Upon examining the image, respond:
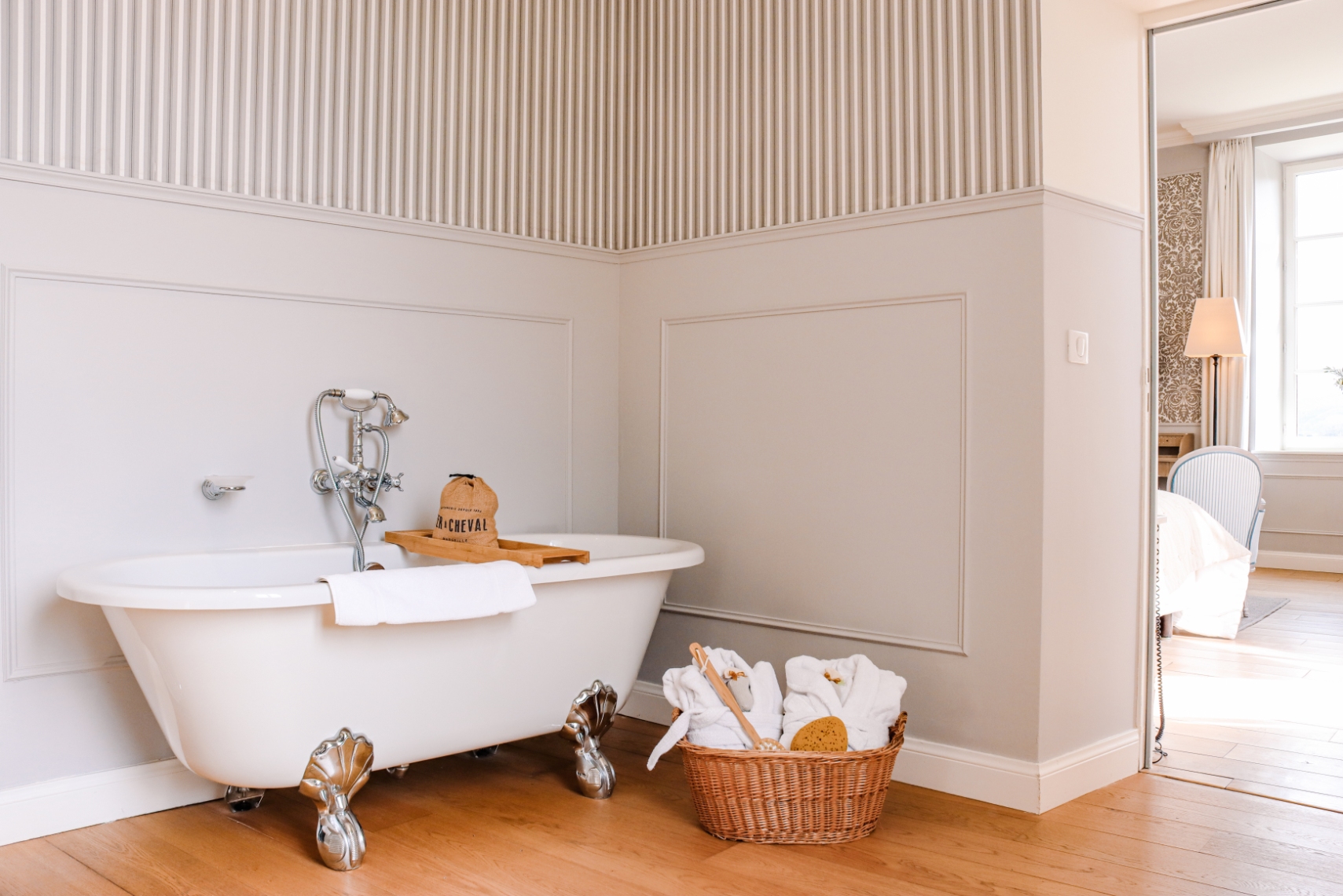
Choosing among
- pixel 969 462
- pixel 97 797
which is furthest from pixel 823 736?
pixel 97 797

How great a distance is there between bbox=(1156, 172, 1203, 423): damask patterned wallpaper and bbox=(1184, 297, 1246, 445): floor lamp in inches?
17.6

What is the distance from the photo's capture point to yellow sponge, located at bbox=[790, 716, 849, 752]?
2.39 meters

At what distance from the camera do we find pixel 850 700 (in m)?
2.52

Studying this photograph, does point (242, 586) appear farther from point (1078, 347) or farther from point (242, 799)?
point (1078, 347)

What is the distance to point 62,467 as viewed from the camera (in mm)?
2488

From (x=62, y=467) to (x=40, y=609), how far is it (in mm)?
325

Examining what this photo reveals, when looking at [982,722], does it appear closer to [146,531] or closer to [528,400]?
[528,400]

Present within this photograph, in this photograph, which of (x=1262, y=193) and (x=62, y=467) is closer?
(x=62, y=467)

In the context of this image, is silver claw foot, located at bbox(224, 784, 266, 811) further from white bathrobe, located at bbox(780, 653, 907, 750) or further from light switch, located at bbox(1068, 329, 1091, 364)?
light switch, located at bbox(1068, 329, 1091, 364)

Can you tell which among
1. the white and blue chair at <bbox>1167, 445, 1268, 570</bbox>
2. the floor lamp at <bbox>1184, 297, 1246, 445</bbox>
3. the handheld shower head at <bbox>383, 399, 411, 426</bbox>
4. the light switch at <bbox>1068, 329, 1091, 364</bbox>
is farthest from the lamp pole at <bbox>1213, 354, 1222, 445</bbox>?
the handheld shower head at <bbox>383, 399, 411, 426</bbox>


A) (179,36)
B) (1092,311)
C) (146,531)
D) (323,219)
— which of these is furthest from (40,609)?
(1092,311)

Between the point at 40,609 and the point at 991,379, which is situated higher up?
the point at 991,379

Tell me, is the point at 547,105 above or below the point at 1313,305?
above

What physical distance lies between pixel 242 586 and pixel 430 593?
43cm
